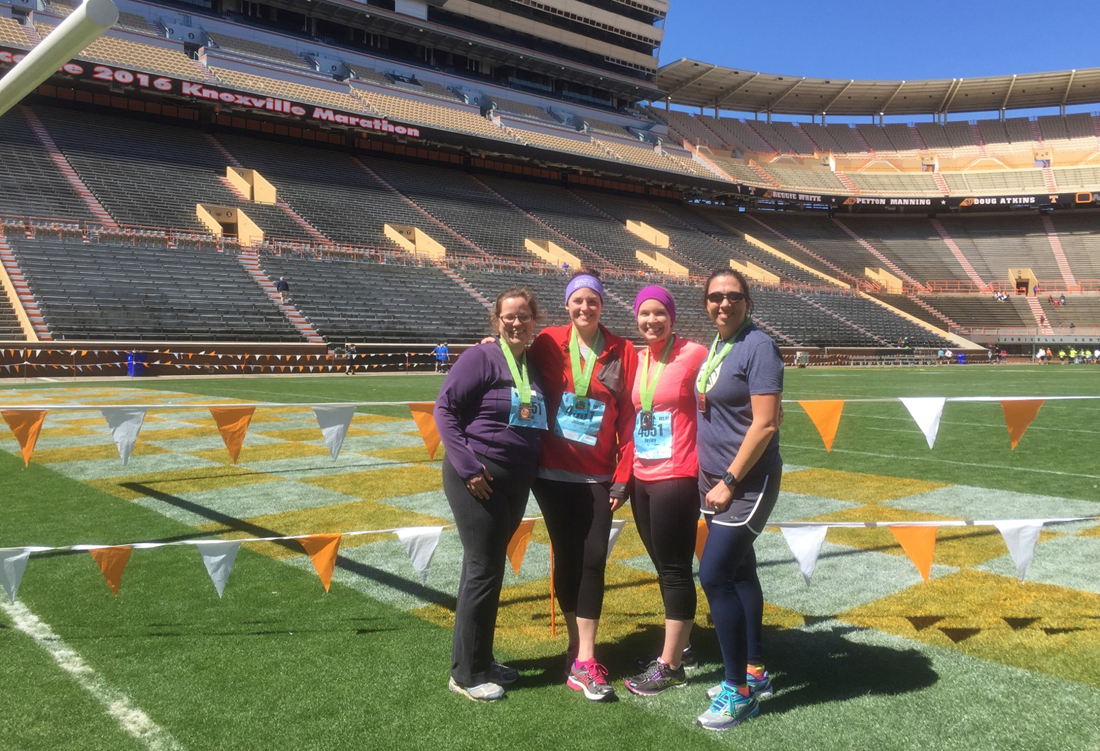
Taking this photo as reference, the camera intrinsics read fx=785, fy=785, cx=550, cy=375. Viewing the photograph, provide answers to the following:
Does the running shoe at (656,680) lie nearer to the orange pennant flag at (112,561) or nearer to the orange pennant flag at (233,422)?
the orange pennant flag at (112,561)

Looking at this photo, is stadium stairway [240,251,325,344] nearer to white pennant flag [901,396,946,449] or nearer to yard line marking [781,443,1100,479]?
yard line marking [781,443,1100,479]

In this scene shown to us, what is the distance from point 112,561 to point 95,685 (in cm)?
92

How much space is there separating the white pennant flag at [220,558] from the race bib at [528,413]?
1.88 meters

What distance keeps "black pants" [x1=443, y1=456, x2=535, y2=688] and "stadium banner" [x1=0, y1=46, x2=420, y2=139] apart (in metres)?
37.3

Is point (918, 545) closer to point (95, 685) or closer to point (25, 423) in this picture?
point (95, 685)

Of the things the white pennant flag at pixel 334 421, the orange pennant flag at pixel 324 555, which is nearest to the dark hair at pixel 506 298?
the orange pennant flag at pixel 324 555

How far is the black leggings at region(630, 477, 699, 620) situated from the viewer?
141 inches

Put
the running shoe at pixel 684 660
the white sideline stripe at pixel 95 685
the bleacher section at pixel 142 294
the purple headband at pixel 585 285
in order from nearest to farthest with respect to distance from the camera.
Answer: the white sideline stripe at pixel 95 685 → the purple headband at pixel 585 285 → the running shoe at pixel 684 660 → the bleacher section at pixel 142 294

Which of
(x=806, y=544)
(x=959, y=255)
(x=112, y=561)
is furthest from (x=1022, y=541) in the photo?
(x=959, y=255)

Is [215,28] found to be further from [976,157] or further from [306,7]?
[976,157]

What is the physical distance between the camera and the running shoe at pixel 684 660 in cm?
392

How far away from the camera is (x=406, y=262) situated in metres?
36.8

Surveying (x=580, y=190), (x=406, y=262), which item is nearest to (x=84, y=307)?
(x=406, y=262)

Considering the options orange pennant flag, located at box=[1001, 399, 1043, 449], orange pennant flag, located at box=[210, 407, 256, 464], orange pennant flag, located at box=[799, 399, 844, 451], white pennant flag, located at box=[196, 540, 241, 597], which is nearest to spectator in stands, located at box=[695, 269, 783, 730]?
orange pennant flag, located at box=[799, 399, 844, 451]
